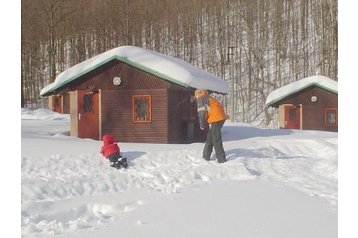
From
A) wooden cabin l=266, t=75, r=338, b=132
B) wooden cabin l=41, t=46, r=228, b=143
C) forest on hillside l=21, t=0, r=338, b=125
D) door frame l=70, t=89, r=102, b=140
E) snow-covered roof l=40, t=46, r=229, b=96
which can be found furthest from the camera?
wooden cabin l=266, t=75, r=338, b=132

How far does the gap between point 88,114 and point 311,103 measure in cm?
1222

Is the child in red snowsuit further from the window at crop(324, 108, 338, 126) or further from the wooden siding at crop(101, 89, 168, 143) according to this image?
the window at crop(324, 108, 338, 126)

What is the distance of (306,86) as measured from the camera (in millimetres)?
20672

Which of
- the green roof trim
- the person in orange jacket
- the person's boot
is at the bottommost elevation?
the person's boot

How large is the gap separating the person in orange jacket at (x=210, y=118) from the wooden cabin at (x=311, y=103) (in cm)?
1282

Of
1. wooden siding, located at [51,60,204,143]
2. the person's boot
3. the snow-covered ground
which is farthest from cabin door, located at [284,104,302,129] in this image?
the person's boot

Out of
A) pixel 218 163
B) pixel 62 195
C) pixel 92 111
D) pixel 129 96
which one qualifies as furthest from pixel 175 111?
pixel 62 195

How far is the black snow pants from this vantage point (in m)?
8.29

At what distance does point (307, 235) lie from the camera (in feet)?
14.0

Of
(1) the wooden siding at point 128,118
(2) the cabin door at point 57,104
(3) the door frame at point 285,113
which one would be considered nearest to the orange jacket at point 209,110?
(1) the wooden siding at point 128,118

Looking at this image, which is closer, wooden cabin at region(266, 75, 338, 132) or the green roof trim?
the green roof trim

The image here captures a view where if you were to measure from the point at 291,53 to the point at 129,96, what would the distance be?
12.3 meters
